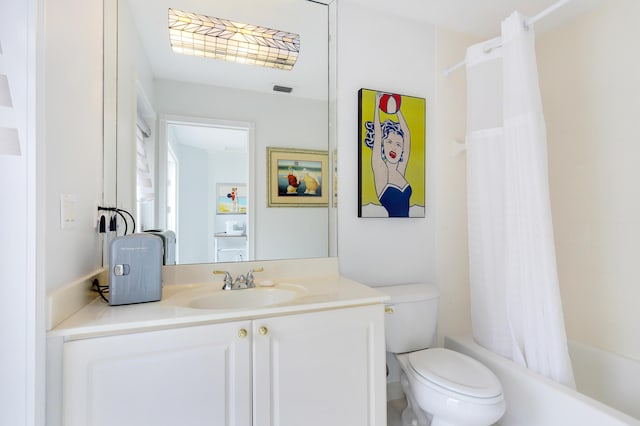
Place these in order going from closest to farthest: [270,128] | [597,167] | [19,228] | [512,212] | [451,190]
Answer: [19,228] → [512,212] → [270,128] → [597,167] → [451,190]

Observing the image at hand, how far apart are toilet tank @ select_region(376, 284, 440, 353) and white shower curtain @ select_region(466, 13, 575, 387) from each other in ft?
0.80

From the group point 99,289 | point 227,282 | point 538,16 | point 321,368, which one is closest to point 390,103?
point 538,16

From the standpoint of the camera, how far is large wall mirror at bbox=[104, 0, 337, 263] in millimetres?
1445

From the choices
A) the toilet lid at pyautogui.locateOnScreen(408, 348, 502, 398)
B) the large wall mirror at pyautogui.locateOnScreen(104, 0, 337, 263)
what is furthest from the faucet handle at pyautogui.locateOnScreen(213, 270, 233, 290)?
the toilet lid at pyautogui.locateOnScreen(408, 348, 502, 398)

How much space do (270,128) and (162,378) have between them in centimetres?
120

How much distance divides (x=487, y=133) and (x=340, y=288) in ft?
3.46

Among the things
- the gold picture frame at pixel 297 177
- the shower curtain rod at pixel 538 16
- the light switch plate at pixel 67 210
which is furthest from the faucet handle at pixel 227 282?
the shower curtain rod at pixel 538 16

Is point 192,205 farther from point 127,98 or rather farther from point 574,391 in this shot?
point 574,391

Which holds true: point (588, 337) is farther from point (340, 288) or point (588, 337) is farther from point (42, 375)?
point (42, 375)

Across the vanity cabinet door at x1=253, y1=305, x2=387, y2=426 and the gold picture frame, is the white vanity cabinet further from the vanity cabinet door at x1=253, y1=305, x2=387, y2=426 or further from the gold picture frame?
the gold picture frame

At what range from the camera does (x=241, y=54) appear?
1.61 m

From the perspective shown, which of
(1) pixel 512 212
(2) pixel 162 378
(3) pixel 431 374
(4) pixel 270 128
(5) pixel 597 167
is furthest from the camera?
(5) pixel 597 167

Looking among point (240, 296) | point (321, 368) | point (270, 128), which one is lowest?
point (321, 368)

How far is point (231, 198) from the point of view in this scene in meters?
1.57
